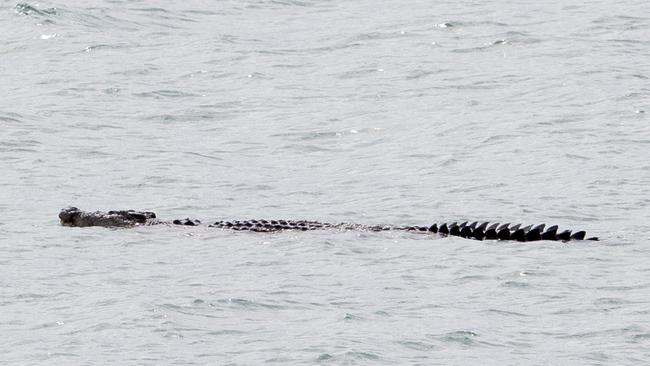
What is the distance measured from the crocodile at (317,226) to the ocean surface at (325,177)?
0.14 meters

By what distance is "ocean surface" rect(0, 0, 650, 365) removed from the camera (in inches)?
529

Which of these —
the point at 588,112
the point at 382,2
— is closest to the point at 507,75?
the point at 588,112

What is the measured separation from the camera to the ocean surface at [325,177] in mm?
13430

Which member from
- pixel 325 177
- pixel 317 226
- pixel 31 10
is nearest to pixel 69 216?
pixel 317 226

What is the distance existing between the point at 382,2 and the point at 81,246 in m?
26.4

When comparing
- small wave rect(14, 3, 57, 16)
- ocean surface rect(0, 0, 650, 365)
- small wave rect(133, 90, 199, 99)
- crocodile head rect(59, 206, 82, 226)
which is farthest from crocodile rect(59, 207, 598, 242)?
small wave rect(14, 3, 57, 16)

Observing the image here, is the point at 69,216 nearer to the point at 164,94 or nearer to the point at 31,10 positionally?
the point at 164,94

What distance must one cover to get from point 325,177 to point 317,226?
13.4ft

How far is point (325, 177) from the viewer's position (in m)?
22.2

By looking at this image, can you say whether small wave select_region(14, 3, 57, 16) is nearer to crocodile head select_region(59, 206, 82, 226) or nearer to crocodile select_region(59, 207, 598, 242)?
crocodile select_region(59, 207, 598, 242)

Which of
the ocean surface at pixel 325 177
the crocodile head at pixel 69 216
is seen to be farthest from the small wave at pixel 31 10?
the crocodile head at pixel 69 216

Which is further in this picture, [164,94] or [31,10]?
[31,10]

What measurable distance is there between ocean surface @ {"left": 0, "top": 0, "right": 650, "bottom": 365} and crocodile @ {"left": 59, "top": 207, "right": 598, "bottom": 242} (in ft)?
0.46

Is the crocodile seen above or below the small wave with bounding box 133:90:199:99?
above
